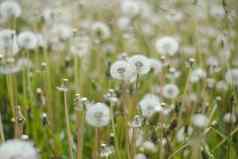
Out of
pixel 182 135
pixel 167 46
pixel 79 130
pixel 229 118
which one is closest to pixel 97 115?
pixel 79 130

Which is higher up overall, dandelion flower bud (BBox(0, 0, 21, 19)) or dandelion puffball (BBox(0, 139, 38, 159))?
dandelion flower bud (BBox(0, 0, 21, 19))

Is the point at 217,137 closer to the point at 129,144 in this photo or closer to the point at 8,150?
the point at 129,144

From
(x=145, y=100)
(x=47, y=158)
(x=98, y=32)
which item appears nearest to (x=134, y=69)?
(x=145, y=100)

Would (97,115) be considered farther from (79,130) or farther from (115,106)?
(115,106)

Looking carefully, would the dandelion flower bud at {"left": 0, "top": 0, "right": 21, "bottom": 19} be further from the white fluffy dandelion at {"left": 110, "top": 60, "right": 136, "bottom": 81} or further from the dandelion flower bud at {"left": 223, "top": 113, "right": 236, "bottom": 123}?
the dandelion flower bud at {"left": 223, "top": 113, "right": 236, "bottom": 123}

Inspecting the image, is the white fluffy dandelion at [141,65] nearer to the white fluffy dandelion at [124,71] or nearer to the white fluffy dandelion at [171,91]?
the white fluffy dandelion at [124,71]

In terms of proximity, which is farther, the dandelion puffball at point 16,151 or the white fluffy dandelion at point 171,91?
the white fluffy dandelion at point 171,91

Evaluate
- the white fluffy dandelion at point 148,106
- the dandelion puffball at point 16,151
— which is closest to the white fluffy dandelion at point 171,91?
the white fluffy dandelion at point 148,106

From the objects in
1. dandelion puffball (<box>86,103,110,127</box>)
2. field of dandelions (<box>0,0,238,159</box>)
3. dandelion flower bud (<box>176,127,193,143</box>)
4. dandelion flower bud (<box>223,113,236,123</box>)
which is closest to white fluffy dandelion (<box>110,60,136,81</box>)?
field of dandelions (<box>0,0,238,159</box>)
